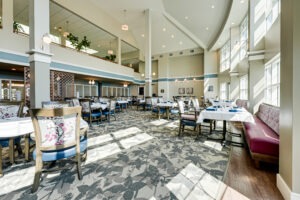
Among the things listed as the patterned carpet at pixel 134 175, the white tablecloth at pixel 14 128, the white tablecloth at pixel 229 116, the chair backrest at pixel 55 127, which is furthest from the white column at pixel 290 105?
the white tablecloth at pixel 14 128

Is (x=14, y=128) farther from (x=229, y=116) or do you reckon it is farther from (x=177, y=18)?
(x=177, y=18)

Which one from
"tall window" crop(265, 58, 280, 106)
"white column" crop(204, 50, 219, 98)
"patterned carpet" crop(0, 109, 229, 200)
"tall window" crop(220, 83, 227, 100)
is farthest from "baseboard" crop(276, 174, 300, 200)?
"white column" crop(204, 50, 219, 98)

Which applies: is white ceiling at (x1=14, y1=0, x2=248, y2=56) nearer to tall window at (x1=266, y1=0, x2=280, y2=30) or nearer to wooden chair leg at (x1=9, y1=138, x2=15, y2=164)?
tall window at (x1=266, y1=0, x2=280, y2=30)

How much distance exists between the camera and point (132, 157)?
105 inches

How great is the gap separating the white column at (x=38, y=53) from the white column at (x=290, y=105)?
15.4 feet

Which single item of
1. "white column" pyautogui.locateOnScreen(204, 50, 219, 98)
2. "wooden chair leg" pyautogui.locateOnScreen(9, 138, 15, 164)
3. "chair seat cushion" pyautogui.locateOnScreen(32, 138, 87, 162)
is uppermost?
"white column" pyautogui.locateOnScreen(204, 50, 219, 98)

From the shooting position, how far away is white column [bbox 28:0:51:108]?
3.50 m

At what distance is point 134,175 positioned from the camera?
2.07 meters

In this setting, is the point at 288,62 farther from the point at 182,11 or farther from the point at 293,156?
the point at 182,11

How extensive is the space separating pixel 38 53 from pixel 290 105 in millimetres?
4857

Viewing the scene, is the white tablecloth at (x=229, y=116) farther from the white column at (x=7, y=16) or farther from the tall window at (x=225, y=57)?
the tall window at (x=225, y=57)

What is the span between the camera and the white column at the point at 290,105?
1452mm

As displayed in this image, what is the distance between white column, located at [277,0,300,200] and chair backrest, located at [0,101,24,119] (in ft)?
13.1

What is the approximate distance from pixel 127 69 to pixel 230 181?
1212 cm
